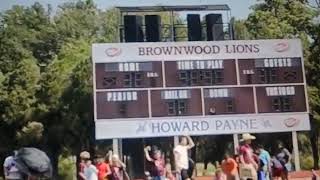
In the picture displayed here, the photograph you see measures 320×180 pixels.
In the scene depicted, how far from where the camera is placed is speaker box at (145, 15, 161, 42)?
347 inches

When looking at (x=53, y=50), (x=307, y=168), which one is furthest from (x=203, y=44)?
(x=53, y=50)

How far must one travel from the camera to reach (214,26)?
9344mm

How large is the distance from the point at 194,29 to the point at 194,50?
2.62 feet

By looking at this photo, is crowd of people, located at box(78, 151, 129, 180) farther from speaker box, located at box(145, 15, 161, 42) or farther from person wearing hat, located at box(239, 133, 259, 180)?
speaker box, located at box(145, 15, 161, 42)

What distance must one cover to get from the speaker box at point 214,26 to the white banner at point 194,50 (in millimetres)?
871

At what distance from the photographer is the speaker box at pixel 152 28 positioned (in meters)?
8.81

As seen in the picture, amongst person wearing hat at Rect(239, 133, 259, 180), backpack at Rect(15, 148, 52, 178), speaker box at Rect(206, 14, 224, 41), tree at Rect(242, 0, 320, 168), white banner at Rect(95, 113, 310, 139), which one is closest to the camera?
backpack at Rect(15, 148, 52, 178)

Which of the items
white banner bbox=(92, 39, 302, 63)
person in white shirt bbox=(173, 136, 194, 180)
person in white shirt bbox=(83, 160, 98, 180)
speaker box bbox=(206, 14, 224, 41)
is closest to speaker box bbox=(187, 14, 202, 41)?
speaker box bbox=(206, 14, 224, 41)

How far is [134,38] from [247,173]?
14.5 feet

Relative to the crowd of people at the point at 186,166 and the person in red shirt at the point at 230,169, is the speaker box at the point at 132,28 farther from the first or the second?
the person in red shirt at the point at 230,169

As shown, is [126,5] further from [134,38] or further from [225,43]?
[225,43]

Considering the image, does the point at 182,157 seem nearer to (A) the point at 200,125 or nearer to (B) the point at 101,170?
(B) the point at 101,170

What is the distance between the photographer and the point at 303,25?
1127 cm

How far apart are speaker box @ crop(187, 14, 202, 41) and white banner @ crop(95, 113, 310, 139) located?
1.40 m
